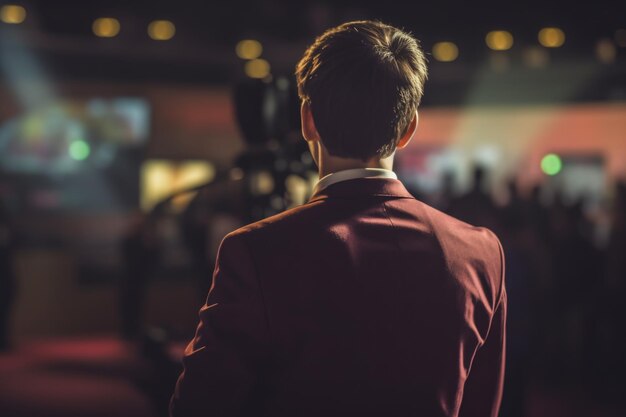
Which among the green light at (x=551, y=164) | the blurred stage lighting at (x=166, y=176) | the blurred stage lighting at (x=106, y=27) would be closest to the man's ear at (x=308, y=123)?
the blurred stage lighting at (x=166, y=176)

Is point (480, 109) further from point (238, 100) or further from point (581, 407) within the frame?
point (238, 100)

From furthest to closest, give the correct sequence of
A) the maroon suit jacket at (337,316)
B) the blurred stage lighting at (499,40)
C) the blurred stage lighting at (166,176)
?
the blurred stage lighting at (499,40) → the blurred stage lighting at (166,176) → the maroon suit jacket at (337,316)

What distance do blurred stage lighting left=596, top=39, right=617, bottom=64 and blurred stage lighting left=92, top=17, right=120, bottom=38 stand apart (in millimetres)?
5871

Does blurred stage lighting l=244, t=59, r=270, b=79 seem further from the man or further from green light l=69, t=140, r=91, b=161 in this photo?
the man

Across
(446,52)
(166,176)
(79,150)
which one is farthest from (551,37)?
(79,150)

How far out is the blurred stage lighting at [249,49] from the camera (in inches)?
367

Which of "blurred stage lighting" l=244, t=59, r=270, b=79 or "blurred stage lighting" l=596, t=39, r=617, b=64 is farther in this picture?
"blurred stage lighting" l=244, t=59, r=270, b=79

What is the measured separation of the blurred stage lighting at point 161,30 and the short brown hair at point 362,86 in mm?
8373

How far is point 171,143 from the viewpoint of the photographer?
9.06m

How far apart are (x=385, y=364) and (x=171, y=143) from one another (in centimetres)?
829

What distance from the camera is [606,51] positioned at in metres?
9.05

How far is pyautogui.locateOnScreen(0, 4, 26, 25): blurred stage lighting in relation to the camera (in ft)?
27.6

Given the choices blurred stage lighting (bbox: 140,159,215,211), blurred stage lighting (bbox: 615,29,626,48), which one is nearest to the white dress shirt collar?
blurred stage lighting (bbox: 140,159,215,211)

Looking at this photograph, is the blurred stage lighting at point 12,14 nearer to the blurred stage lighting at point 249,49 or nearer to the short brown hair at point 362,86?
the blurred stage lighting at point 249,49
